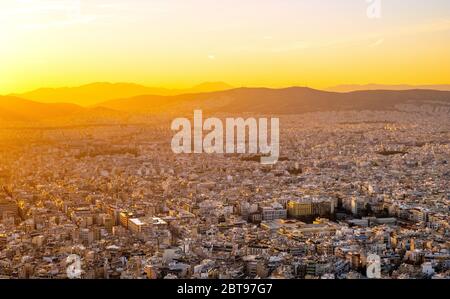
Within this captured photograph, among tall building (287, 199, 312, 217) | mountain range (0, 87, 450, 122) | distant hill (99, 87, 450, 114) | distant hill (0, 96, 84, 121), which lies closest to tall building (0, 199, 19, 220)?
tall building (287, 199, 312, 217)

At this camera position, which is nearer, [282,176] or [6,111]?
[282,176]

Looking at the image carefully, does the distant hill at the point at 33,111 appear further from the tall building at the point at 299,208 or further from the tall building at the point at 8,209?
the tall building at the point at 299,208

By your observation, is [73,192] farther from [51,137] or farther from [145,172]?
[51,137]

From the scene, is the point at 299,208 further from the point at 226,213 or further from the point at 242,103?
the point at 242,103

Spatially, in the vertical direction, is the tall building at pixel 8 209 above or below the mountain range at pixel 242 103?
below

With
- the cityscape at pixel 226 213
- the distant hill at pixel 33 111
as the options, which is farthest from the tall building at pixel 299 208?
the distant hill at pixel 33 111
